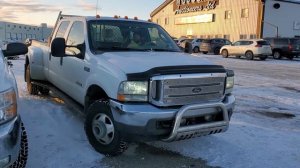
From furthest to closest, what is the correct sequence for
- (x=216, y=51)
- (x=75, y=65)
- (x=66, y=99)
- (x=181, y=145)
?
(x=216, y=51)
(x=66, y=99)
(x=75, y=65)
(x=181, y=145)

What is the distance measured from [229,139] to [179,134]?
5.01ft

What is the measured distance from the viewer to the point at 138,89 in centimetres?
424

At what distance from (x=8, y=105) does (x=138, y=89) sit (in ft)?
4.88

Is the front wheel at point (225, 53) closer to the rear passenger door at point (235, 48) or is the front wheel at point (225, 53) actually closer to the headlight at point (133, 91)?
the rear passenger door at point (235, 48)

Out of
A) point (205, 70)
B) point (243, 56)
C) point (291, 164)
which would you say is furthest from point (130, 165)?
point (243, 56)

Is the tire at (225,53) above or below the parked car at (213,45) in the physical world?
below

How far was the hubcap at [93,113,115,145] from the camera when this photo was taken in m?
4.55

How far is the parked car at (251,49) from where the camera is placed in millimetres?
26672

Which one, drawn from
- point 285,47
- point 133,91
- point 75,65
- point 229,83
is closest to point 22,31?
point 75,65

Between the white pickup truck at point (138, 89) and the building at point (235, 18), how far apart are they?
37.0 m

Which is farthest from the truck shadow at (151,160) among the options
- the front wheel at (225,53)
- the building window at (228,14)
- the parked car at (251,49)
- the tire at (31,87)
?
the building window at (228,14)

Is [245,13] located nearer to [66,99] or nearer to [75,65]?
[66,99]

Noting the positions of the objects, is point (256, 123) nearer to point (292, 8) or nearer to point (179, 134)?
point (179, 134)

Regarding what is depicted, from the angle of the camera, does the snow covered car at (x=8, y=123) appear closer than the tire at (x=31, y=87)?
Yes
